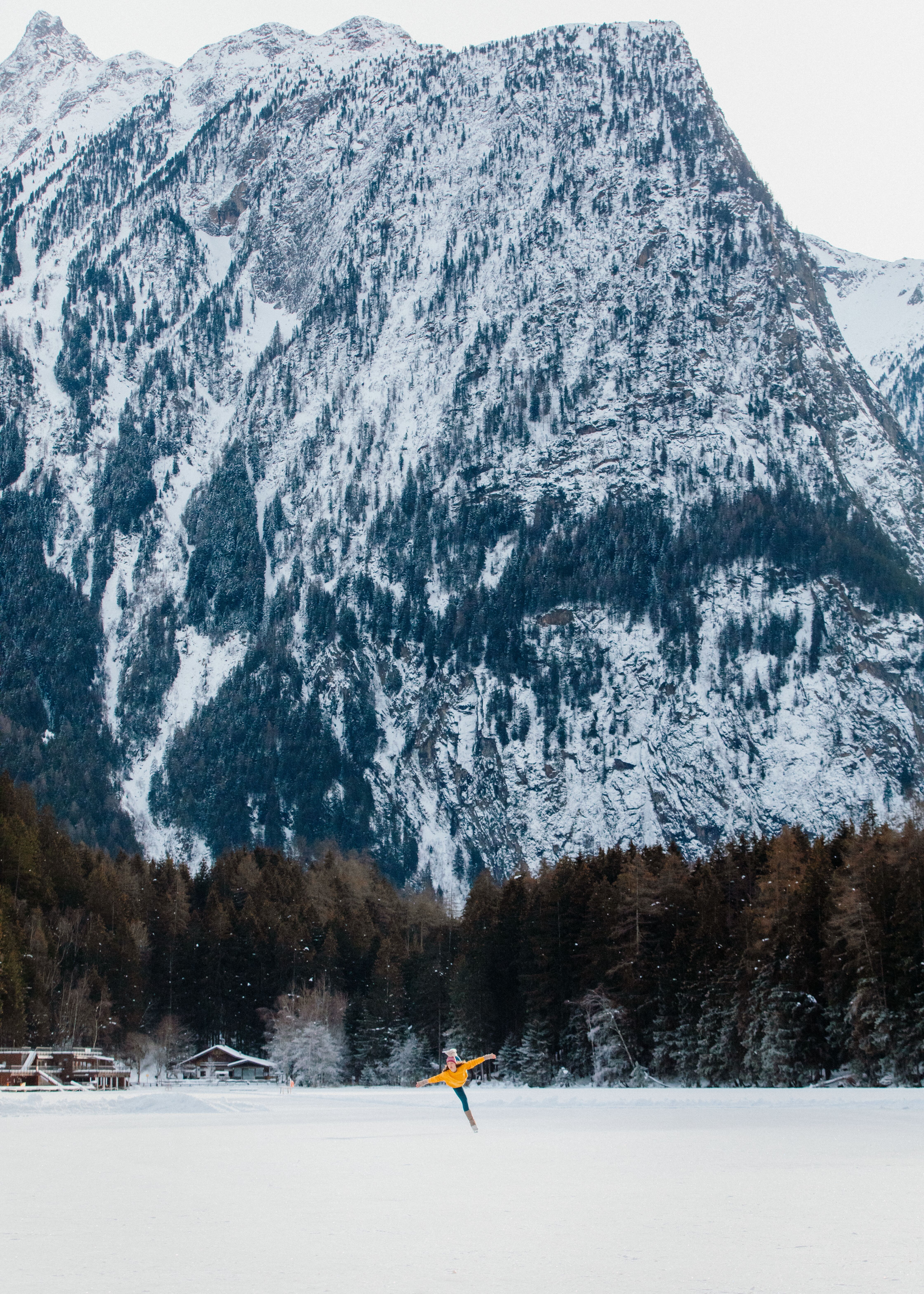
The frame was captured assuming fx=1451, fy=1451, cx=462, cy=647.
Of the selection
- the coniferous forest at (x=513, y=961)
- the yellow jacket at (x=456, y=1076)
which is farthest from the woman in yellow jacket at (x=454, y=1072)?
the coniferous forest at (x=513, y=961)

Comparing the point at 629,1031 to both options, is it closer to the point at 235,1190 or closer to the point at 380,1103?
the point at 380,1103

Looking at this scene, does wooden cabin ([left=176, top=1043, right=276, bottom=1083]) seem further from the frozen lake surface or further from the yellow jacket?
the yellow jacket

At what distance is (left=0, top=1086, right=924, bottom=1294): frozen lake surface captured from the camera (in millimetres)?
16578

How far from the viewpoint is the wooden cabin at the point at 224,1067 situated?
12500 cm

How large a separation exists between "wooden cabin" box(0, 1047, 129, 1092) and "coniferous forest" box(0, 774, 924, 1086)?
221 cm

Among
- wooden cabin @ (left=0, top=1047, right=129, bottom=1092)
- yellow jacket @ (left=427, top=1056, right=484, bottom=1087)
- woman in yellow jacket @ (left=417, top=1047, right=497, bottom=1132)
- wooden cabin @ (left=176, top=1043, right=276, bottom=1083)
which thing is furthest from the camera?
wooden cabin @ (left=176, top=1043, right=276, bottom=1083)

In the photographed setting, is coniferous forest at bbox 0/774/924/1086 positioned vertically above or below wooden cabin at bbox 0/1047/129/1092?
above

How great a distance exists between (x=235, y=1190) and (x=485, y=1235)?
7879 mm

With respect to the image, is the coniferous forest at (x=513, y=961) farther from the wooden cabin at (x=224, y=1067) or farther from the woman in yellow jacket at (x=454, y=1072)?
the woman in yellow jacket at (x=454, y=1072)

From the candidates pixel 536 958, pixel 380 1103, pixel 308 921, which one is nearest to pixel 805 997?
pixel 380 1103

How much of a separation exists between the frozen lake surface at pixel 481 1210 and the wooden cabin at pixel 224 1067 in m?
81.6

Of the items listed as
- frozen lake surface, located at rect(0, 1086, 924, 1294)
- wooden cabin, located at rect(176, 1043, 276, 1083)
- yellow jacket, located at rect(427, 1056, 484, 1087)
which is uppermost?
yellow jacket, located at rect(427, 1056, 484, 1087)

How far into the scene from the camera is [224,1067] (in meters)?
128

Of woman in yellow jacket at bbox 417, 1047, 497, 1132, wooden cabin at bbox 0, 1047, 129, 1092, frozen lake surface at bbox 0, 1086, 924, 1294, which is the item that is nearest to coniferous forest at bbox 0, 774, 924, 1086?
wooden cabin at bbox 0, 1047, 129, 1092
